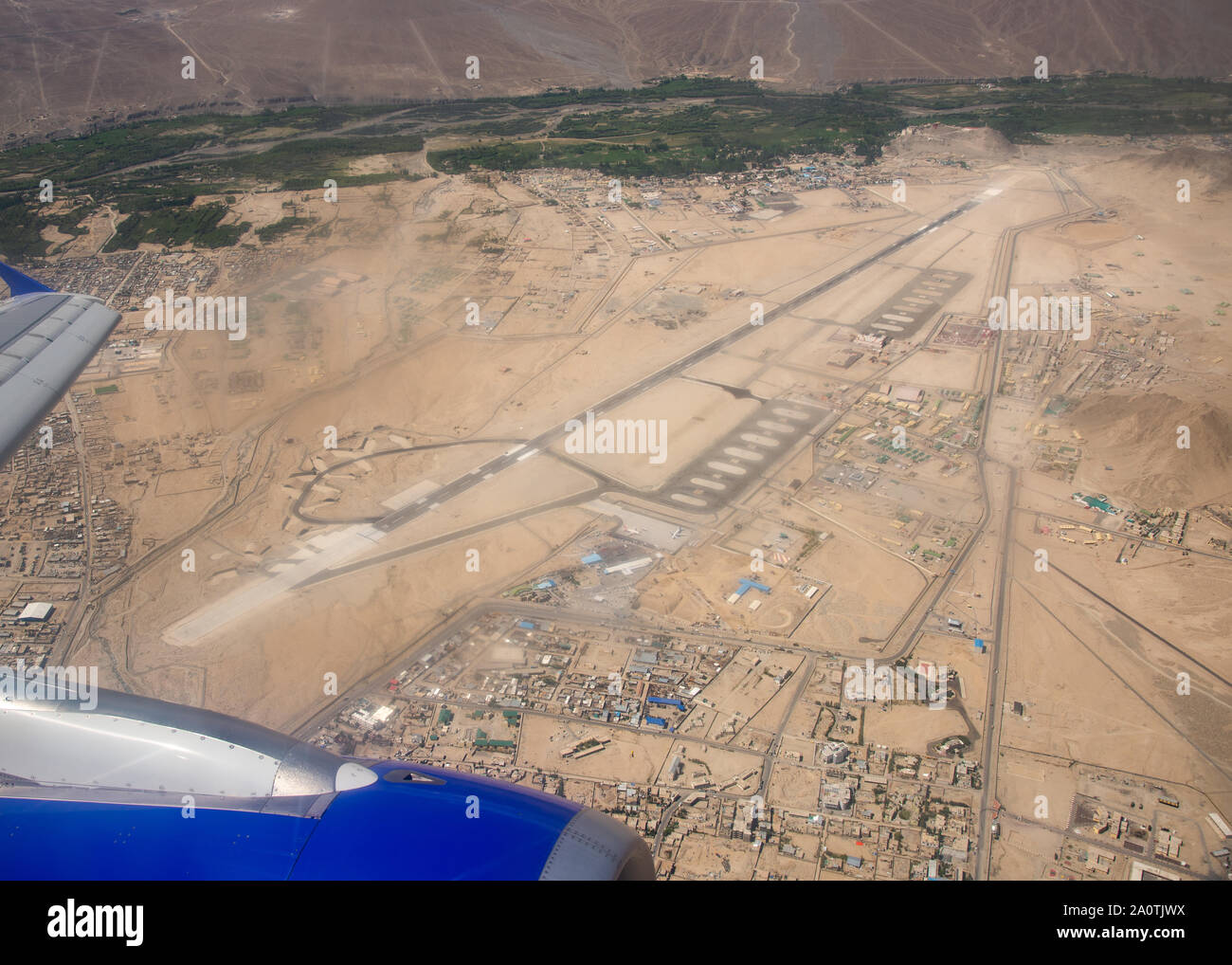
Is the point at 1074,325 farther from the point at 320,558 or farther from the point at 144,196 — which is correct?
the point at 144,196

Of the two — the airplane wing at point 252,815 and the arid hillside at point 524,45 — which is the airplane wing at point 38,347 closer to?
the airplane wing at point 252,815

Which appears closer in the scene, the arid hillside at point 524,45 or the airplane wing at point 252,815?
the airplane wing at point 252,815

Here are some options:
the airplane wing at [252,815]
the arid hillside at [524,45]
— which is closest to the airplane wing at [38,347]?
the airplane wing at [252,815]

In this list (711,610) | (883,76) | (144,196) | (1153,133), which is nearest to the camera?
(711,610)

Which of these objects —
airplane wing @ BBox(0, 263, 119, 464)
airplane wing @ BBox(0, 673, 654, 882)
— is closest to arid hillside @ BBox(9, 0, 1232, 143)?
airplane wing @ BBox(0, 263, 119, 464)

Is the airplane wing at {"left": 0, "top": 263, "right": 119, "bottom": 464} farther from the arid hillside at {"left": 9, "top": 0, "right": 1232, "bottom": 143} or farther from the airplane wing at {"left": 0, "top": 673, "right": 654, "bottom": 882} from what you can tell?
the arid hillside at {"left": 9, "top": 0, "right": 1232, "bottom": 143}

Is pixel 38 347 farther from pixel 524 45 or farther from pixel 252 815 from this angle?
pixel 524 45

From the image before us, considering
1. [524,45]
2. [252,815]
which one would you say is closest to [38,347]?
[252,815]

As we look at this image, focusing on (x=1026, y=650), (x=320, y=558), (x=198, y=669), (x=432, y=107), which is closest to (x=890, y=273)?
(x=1026, y=650)

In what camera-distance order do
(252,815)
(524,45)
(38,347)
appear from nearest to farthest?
(252,815) < (38,347) < (524,45)
